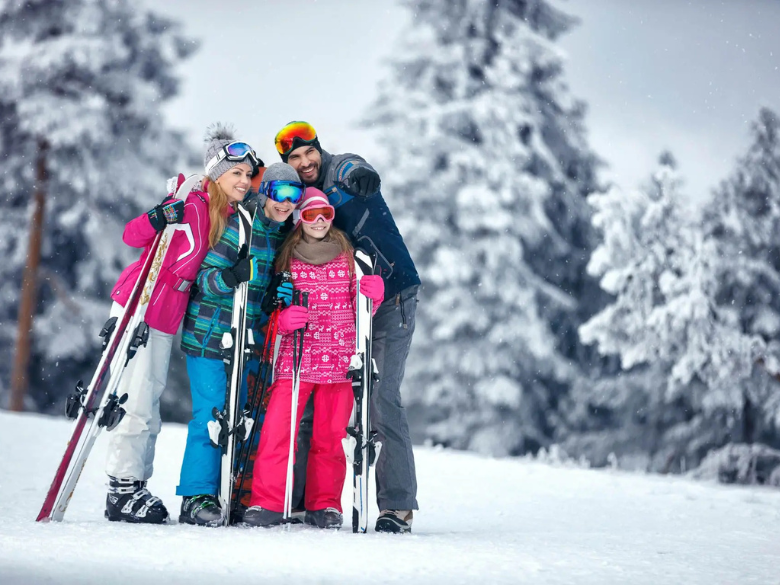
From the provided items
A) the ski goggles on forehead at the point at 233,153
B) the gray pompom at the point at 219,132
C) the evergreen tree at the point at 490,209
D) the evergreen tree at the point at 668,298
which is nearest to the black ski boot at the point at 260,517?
the ski goggles on forehead at the point at 233,153

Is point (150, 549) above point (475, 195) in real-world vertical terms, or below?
below

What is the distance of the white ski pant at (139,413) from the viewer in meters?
3.45

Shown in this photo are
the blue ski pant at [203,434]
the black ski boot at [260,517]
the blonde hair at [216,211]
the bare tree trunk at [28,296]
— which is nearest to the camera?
the black ski boot at [260,517]

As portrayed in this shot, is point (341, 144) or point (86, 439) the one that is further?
point (341, 144)

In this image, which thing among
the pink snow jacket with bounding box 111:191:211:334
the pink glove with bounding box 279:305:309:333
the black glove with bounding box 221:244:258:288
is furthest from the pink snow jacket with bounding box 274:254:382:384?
the pink snow jacket with bounding box 111:191:211:334

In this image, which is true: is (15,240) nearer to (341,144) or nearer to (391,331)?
(341,144)

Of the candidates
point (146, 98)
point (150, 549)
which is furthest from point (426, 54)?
Answer: point (150, 549)

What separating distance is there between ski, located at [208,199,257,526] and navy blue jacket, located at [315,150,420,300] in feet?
1.49

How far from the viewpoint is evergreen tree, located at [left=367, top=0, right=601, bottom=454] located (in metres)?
13.4

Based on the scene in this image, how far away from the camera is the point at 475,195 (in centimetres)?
1340

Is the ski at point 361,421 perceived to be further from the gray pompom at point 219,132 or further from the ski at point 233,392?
the gray pompom at point 219,132

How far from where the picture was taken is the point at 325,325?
354 cm

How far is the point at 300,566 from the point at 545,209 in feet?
42.3

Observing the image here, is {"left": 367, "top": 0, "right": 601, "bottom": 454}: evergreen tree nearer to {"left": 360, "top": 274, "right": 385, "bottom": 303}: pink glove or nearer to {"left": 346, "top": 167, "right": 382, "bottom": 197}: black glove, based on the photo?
{"left": 346, "top": 167, "right": 382, "bottom": 197}: black glove
